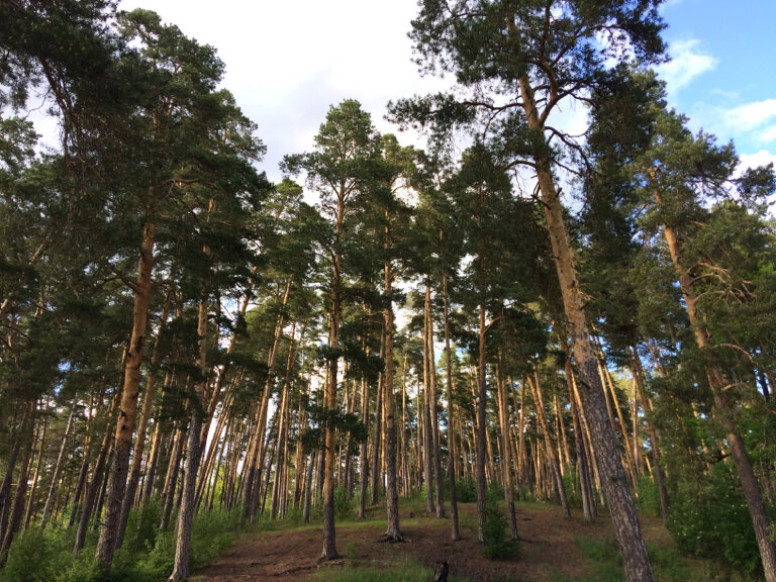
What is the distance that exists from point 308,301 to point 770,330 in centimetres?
1711

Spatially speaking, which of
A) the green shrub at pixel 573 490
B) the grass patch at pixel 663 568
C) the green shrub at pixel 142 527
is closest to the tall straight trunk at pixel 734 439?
the grass patch at pixel 663 568

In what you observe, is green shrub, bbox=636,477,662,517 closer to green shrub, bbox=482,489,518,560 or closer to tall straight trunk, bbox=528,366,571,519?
tall straight trunk, bbox=528,366,571,519

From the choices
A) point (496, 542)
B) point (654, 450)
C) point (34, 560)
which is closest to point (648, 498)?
point (654, 450)

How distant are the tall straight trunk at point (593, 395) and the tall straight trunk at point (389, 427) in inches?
275

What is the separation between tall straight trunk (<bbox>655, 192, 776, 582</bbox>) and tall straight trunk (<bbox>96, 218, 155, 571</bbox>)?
567 inches

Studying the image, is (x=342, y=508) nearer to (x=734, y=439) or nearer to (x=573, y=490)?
(x=573, y=490)

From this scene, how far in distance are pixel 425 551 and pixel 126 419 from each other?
398 inches

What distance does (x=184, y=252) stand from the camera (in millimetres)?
10281

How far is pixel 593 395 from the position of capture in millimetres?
7273

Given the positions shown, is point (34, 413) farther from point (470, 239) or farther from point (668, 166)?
point (668, 166)

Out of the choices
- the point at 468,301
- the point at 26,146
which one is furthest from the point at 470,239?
the point at 26,146

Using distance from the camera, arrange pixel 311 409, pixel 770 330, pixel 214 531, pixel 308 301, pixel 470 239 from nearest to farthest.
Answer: pixel 470 239 → pixel 770 330 → pixel 311 409 → pixel 214 531 → pixel 308 301

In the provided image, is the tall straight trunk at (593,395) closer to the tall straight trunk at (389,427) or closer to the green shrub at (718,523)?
the tall straight trunk at (389,427)

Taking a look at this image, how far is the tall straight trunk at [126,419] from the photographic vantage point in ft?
28.8
